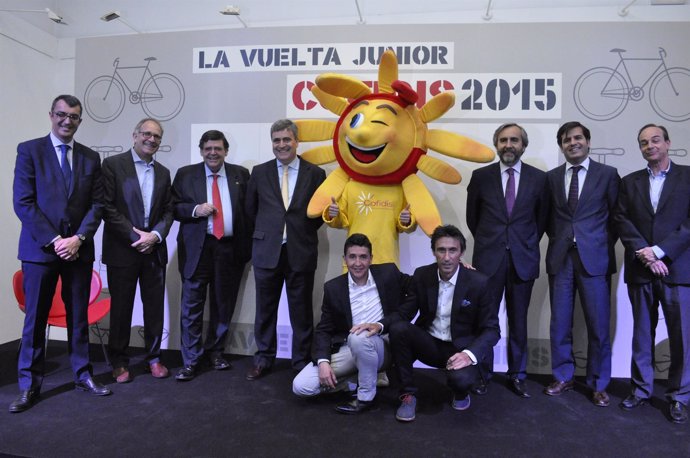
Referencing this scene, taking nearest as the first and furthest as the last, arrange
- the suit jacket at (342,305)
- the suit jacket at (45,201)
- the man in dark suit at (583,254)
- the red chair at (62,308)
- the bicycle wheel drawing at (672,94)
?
the suit jacket at (45,201)
the suit jacket at (342,305)
the man in dark suit at (583,254)
the red chair at (62,308)
the bicycle wheel drawing at (672,94)

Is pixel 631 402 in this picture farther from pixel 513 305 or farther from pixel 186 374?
pixel 186 374

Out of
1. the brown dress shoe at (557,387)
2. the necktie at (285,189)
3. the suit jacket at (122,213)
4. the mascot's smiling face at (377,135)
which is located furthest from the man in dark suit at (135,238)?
the brown dress shoe at (557,387)

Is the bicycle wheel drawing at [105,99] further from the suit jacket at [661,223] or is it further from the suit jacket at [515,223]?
the suit jacket at [661,223]

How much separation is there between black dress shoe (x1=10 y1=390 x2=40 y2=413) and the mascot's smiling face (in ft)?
7.05

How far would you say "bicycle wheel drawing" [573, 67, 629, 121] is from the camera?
3312 mm

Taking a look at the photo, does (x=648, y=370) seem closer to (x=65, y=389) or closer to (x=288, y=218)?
(x=288, y=218)

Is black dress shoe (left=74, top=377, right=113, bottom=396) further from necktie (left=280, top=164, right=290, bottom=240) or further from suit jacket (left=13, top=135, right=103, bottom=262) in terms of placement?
necktie (left=280, top=164, right=290, bottom=240)

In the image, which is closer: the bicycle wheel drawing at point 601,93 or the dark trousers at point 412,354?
the dark trousers at point 412,354

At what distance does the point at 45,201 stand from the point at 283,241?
51.5 inches

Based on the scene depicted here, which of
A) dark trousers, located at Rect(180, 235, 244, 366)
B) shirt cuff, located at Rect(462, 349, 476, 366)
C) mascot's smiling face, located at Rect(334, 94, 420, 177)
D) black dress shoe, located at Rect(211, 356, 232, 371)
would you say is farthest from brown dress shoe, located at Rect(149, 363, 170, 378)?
shirt cuff, located at Rect(462, 349, 476, 366)

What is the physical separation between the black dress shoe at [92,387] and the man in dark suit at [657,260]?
114 inches

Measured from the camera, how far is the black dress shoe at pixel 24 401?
2.45m

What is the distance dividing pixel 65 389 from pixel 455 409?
224 centimetres

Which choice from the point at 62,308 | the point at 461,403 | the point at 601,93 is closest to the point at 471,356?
the point at 461,403
